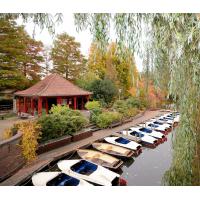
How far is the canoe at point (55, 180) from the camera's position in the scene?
4148 mm

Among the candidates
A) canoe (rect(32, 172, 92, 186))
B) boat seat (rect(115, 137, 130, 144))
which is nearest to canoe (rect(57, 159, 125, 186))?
canoe (rect(32, 172, 92, 186))

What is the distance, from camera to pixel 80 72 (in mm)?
7023

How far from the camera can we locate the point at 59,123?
6.70m

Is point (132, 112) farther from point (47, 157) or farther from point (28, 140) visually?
point (28, 140)

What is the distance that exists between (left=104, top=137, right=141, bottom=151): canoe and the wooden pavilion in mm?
2533

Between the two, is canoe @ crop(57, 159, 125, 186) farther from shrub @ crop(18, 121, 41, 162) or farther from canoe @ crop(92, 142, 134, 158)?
canoe @ crop(92, 142, 134, 158)

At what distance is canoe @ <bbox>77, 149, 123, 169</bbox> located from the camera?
547 cm

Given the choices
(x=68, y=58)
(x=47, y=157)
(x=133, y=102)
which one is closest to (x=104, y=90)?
(x=133, y=102)

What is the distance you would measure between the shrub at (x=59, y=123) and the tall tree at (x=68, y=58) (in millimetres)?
1201

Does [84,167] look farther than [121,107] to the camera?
No

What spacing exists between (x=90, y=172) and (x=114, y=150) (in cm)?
180
